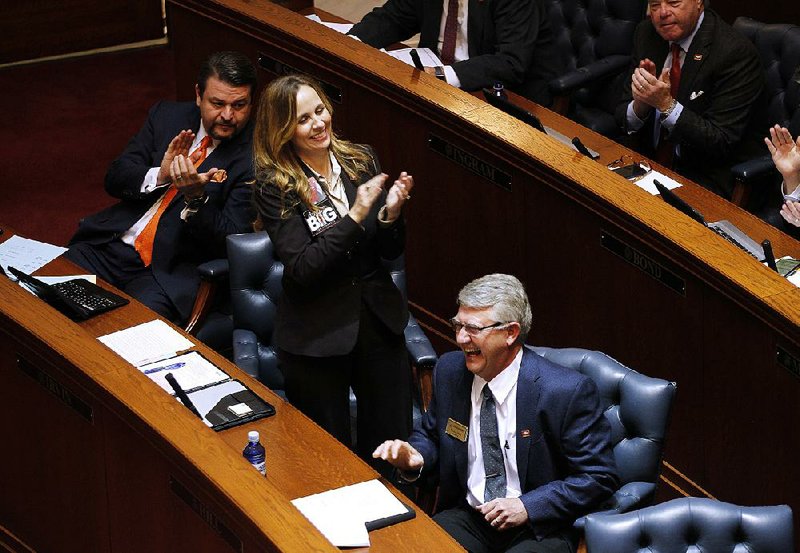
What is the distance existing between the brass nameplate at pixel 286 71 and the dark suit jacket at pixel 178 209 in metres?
0.48

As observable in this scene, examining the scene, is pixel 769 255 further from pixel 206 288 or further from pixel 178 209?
pixel 178 209

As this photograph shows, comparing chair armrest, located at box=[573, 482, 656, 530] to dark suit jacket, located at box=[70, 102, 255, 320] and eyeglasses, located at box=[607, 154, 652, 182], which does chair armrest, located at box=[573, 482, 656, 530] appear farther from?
dark suit jacket, located at box=[70, 102, 255, 320]

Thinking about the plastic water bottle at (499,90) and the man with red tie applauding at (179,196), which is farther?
the plastic water bottle at (499,90)

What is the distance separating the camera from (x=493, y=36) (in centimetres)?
536

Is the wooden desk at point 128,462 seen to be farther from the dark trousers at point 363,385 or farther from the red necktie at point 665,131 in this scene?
the red necktie at point 665,131

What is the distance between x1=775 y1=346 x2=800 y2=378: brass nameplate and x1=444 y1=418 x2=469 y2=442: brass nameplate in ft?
2.60

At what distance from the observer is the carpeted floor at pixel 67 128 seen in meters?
5.78

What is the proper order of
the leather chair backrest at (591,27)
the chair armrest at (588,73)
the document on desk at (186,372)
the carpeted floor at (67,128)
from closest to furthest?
1. the document on desk at (186,372)
2. the chair armrest at (588,73)
3. the leather chair backrest at (591,27)
4. the carpeted floor at (67,128)

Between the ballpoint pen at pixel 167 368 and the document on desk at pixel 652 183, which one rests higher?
the document on desk at pixel 652 183

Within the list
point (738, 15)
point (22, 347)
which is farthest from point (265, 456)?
point (738, 15)

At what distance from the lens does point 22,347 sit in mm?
3781

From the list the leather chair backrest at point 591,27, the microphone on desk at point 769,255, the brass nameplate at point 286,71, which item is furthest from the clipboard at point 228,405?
the leather chair backrest at point 591,27

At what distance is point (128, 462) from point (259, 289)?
1.01 metres

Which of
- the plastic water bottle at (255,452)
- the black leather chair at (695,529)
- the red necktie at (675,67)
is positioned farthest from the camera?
the red necktie at (675,67)
